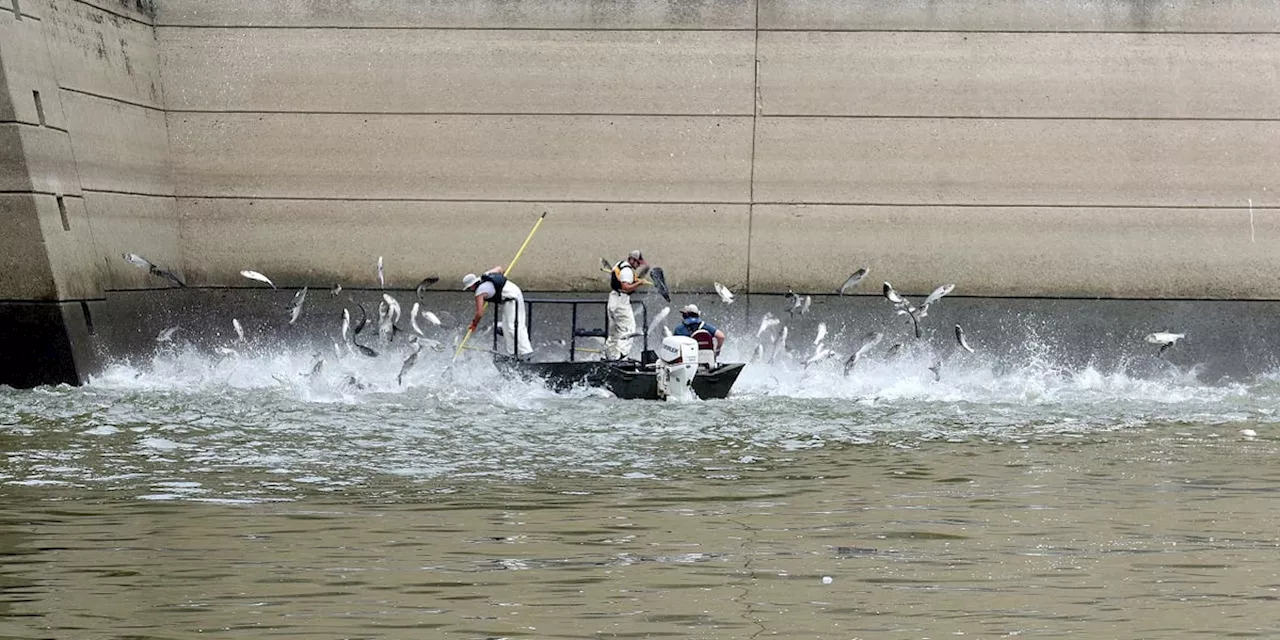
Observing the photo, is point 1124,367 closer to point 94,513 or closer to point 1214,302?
point 1214,302

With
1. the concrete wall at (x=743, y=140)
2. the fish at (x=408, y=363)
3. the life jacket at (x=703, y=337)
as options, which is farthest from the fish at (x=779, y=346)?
the fish at (x=408, y=363)

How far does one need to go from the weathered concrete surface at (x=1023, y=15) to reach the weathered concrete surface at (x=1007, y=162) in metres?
1.31

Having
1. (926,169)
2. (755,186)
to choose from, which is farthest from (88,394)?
(926,169)

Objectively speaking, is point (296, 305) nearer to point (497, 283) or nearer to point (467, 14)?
point (497, 283)

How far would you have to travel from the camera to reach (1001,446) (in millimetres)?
Result: 15422

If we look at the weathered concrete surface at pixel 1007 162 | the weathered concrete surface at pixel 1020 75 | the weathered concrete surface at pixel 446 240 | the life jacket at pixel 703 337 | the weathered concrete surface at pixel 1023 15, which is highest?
the weathered concrete surface at pixel 1023 15

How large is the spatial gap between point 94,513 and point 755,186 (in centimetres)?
1443

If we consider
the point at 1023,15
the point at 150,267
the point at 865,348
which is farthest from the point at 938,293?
the point at 150,267

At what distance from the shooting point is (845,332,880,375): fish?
2163 cm

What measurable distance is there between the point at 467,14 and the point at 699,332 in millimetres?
6866

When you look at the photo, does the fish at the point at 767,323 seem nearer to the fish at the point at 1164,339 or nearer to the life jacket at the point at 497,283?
the life jacket at the point at 497,283

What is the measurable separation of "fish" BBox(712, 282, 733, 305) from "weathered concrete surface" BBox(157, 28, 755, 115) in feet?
8.67

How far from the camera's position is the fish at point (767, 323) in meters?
22.9

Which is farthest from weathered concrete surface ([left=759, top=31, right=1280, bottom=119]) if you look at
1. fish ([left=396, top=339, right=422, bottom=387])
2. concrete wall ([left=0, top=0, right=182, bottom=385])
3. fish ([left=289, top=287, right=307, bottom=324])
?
concrete wall ([left=0, top=0, right=182, bottom=385])
